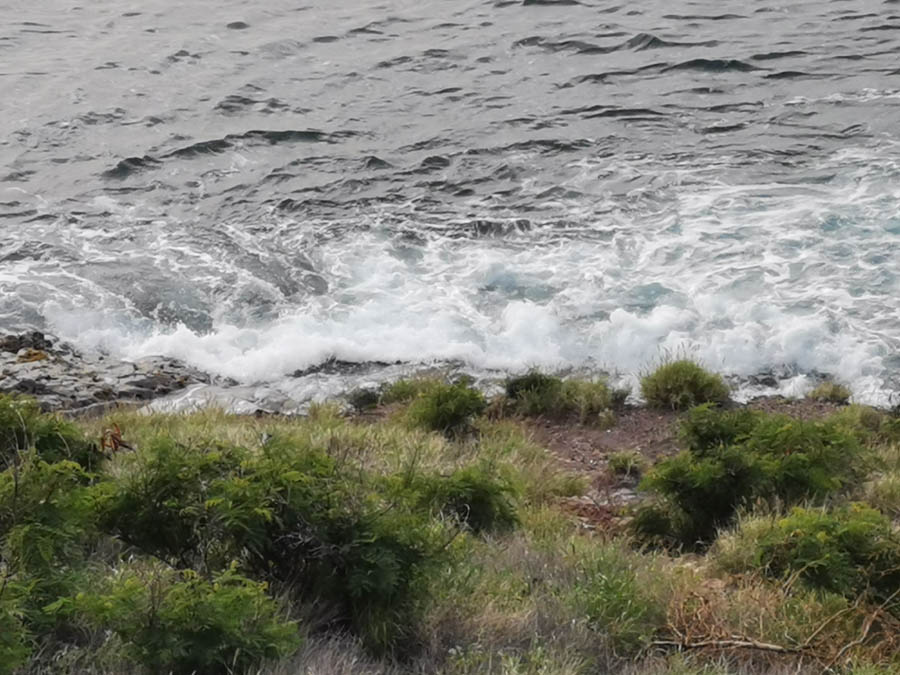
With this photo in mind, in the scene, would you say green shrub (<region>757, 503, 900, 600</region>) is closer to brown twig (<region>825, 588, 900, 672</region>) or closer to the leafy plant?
brown twig (<region>825, 588, 900, 672</region>)

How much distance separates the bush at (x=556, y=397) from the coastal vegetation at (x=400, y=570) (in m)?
3.25

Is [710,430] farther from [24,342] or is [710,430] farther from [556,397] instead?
[24,342]

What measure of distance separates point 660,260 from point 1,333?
769cm


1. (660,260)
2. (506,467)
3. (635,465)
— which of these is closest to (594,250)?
(660,260)

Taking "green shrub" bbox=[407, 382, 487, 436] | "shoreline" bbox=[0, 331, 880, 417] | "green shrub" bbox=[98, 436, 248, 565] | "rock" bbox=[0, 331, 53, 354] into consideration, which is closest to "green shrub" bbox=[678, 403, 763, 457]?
"green shrub" bbox=[407, 382, 487, 436]

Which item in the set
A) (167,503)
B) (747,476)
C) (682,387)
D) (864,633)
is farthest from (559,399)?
(167,503)

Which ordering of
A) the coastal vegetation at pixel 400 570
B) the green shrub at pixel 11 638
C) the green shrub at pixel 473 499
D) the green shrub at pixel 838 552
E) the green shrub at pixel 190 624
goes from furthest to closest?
the green shrub at pixel 473 499
the green shrub at pixel 838 552
the coastal vegetation at pixel 400 570
the green shrub at pixel 190 624
the green shrub at pixel 11 638

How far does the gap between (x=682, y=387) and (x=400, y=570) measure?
6.49 m

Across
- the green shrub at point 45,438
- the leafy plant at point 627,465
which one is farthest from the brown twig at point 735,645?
the leafy plant at point 627,465

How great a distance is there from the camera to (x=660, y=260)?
556 inches

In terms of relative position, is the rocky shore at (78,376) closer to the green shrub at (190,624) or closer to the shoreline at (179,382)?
the shoreline at (179,382)

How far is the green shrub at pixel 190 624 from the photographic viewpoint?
162 inches

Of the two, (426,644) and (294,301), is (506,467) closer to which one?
(426,644)

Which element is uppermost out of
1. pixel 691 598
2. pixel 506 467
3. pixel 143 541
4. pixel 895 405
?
pixel 143 541
